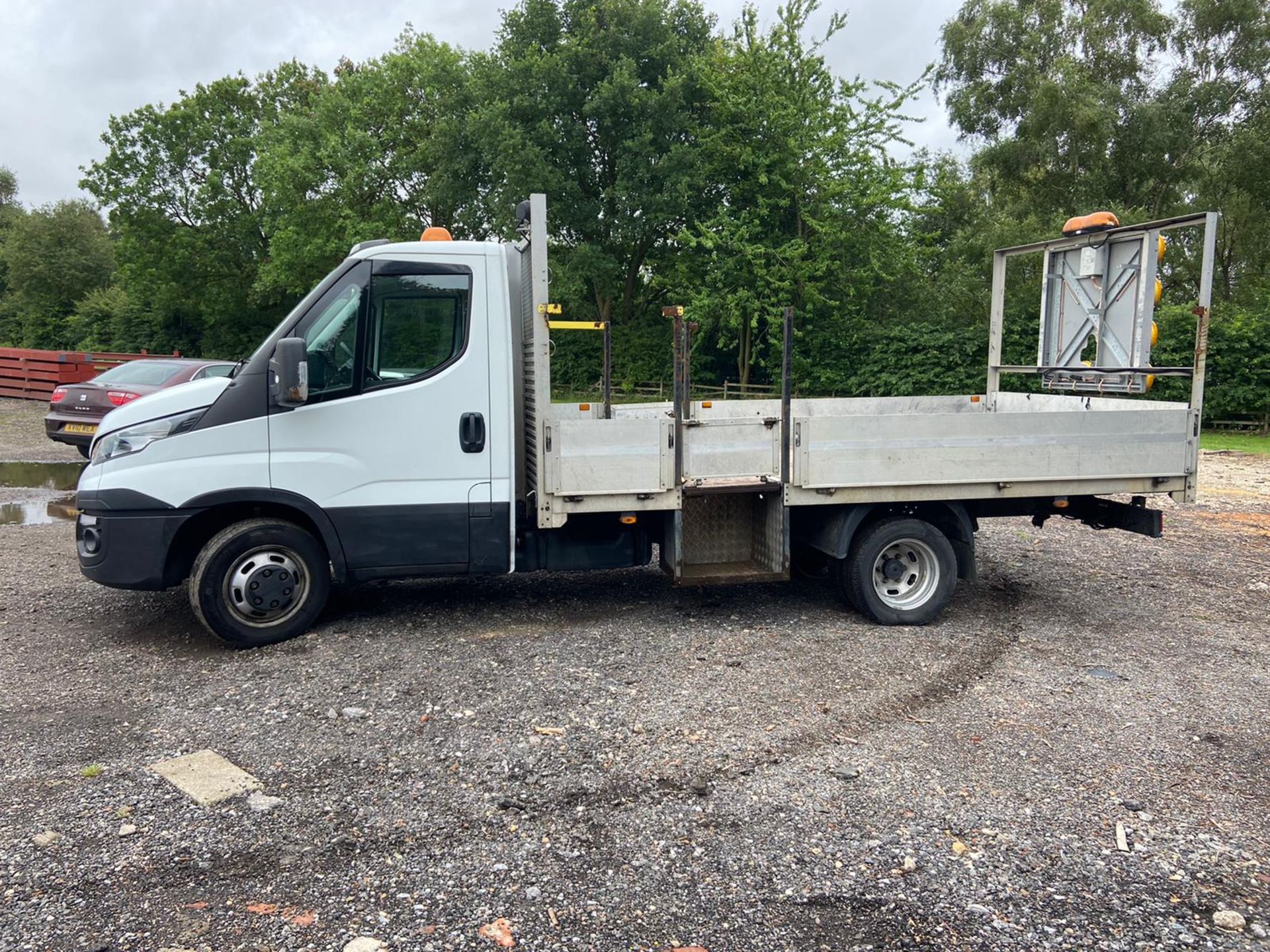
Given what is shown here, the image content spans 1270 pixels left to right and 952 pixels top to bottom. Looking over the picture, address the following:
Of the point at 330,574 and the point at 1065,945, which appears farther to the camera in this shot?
the point at 330,574

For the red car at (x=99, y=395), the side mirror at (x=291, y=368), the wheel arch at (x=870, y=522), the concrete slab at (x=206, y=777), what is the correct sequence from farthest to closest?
the red car at (x=99, y=395) → the wheel arch at (x=870, y=522) → the side mirror at (x=291, y=368) → the concrete slab at (x=206, y=777)

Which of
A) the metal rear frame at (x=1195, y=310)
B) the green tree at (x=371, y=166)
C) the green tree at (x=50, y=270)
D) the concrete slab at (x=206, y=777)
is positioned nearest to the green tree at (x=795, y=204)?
the green tree at (x=371, y=166)

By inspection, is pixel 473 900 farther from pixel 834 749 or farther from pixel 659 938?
pixel 834 749

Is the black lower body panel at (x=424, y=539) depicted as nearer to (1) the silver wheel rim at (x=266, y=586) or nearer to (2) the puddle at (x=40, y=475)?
(1) the silver wheel rim at (x=266, y=586)

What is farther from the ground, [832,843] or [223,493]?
[223,493]

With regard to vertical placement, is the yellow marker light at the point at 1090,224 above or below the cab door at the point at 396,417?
above

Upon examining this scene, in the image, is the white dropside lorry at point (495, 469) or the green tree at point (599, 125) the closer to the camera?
the white dropside lorry at point (495, 469)

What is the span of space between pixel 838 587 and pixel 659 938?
4.75 metres

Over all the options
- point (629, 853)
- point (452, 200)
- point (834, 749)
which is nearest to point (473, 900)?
point (629, 853)

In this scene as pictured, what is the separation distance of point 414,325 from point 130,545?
7.34 feet

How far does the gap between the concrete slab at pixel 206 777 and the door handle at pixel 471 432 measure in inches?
94.7

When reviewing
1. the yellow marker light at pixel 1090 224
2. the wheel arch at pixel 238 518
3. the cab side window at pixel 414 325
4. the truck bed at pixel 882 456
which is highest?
the yellow marker light at pixel 1090 224

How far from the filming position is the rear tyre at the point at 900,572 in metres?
6.66

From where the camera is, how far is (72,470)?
47.5ft
